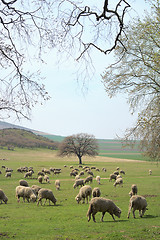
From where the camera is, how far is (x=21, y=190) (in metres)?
19.7

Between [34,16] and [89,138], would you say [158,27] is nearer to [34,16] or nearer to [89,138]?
[34,16]

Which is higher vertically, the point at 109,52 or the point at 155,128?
the point at 109,52

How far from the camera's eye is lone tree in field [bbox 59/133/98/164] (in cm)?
8156

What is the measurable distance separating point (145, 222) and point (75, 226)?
10.4 ft

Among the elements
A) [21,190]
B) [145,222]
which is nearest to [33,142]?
[21,190]

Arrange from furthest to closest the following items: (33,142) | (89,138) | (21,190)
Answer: (33,142)
(89,138)
(21,190)

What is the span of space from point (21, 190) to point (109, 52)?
14522mm

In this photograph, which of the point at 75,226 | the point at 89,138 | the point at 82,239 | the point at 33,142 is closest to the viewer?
the point at 82,239

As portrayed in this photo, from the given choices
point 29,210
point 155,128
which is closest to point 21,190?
point 29,210

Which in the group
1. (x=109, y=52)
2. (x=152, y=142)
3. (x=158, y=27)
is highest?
(x=158, y=27)

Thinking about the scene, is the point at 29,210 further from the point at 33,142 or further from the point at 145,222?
the point at 33,142

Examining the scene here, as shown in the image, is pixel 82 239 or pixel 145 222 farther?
pixel 145 222

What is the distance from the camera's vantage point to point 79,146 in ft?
274

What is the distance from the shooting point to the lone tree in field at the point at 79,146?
81562 mm
